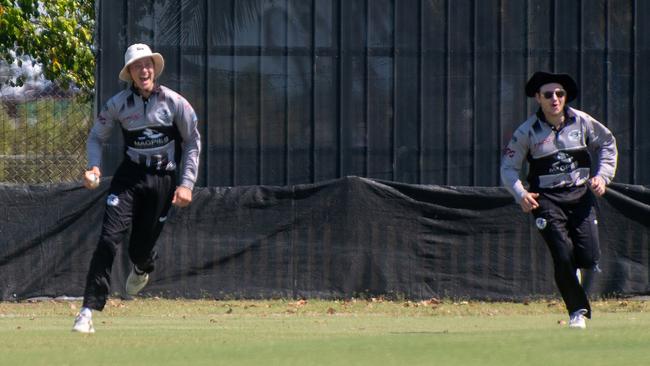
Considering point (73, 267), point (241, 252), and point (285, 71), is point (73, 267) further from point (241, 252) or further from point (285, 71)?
point (285, 71)

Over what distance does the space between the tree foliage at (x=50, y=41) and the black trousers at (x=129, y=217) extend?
13.9 metres

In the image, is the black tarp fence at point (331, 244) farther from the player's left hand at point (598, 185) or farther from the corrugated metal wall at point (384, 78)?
the player's left hand at point (598, 185)

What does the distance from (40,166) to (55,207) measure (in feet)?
9.78

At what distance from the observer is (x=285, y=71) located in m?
16.5

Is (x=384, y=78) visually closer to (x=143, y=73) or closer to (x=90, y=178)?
(x=143, y=73)

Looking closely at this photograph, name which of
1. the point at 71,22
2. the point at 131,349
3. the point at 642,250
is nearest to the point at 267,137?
the point at 642,250

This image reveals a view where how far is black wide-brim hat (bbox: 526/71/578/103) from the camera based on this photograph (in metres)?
A: 10.6

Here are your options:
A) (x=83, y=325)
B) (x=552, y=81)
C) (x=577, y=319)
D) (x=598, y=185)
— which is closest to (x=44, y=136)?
(x=83, y=325)

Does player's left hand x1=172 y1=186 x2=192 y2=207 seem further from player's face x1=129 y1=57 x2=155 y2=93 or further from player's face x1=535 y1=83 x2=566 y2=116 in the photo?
player's face x1=535 y1=83 x2=566 y2=116

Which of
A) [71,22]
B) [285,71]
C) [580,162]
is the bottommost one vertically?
[580,162]

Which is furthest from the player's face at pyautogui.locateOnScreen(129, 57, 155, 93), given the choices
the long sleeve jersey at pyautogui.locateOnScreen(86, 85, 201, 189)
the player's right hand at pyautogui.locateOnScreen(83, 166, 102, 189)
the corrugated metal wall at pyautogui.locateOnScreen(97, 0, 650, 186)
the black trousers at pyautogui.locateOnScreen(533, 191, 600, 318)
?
the corrugated metal wall at pyautogui.locateOnScreen(97, 0, 650, 186)

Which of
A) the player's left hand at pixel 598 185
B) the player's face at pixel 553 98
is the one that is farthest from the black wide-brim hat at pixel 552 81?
the player's left hand at pixel 598 185

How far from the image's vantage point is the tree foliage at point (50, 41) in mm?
24484

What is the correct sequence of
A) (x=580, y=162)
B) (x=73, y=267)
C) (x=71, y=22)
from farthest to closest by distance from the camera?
1. (x=71, y=22)
2. (x=73, y=267)
3. (x=580, y=162)
